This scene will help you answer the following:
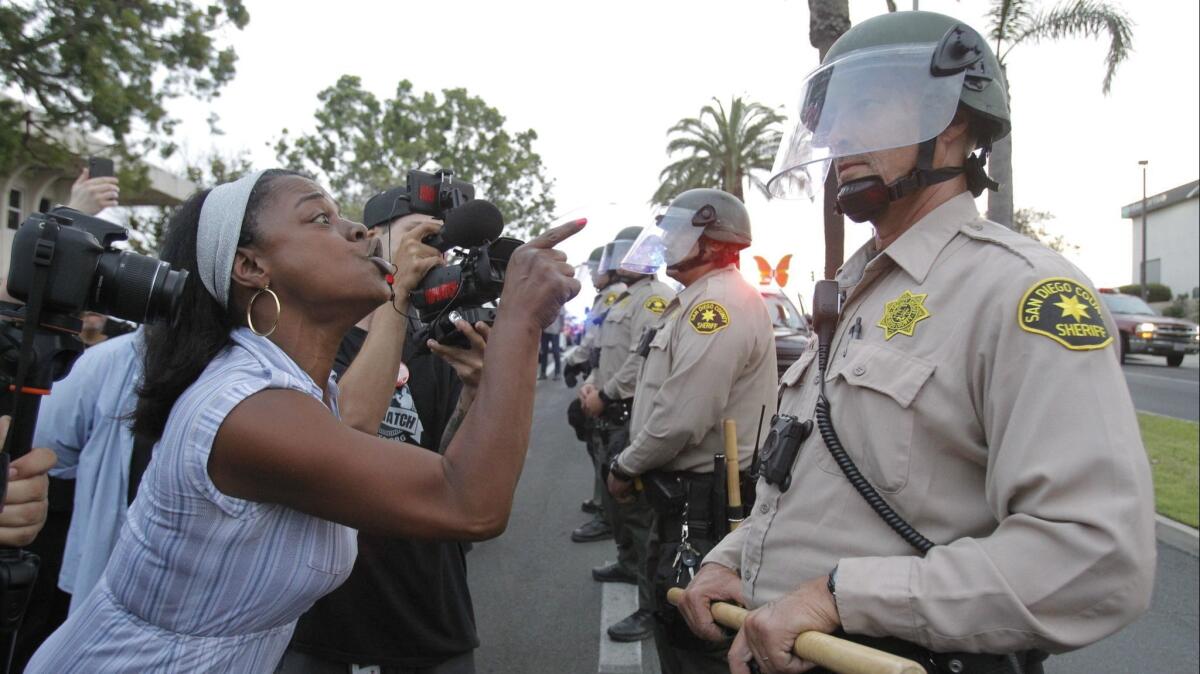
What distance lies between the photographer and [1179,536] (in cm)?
620

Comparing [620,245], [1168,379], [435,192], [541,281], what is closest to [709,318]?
[435,192]

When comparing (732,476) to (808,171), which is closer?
(808,171)

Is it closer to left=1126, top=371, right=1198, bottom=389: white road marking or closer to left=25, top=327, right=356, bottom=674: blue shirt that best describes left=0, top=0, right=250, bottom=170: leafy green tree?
left=25, top=327, right=356, bottom=674: blue shirt

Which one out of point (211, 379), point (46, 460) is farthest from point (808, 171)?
point (46, 460)

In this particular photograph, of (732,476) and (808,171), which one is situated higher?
(808,171)

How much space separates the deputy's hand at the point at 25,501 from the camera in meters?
1.86

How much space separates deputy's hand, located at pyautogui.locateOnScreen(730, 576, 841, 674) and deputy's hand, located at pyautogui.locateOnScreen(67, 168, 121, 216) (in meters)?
2.69

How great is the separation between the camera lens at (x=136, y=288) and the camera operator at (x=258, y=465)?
150 mm

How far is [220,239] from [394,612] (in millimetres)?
1234

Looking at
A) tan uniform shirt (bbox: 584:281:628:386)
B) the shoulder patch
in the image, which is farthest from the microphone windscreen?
tan uniform shirt (bbox: 584:281:628:386)

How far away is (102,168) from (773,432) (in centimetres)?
272

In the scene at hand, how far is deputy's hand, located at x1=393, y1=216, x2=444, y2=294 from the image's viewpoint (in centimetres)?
230

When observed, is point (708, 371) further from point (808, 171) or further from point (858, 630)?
point (858, 630)

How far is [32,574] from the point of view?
1777 mm
